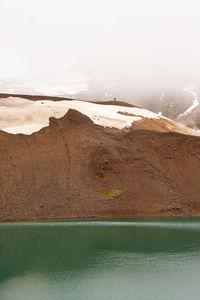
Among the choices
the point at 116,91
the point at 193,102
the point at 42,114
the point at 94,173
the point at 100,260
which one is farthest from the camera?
the point at 116,91

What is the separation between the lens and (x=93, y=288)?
23.4m

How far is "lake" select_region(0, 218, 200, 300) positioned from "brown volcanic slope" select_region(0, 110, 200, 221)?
438 cm

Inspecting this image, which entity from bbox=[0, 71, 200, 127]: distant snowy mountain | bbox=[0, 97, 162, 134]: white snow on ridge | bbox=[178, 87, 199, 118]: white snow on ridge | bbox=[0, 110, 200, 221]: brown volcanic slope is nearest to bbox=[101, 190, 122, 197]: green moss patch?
bbox=[0, 110, 200, 221]: brown volcanic slope

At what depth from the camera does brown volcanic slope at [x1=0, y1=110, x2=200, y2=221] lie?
5000 cm

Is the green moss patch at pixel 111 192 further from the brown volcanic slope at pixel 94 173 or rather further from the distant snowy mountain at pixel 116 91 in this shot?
the distant snowy mountain at pixel 116 91

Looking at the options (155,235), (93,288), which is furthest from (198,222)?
(93,288)

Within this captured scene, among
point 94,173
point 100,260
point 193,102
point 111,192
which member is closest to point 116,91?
point 193,102

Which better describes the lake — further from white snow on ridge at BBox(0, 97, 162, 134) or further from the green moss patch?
white snow on ridge at BBox(0, 97, 162, 134)

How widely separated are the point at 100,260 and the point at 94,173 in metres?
25.4

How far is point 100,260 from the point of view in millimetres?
30094

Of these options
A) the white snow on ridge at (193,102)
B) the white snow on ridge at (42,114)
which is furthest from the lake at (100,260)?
the white snow on ridge at (193,102)

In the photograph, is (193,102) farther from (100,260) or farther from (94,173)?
(100,260)

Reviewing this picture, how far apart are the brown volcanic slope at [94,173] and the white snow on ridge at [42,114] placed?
→ 2653 mm

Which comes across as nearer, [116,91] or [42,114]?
[42,114]
